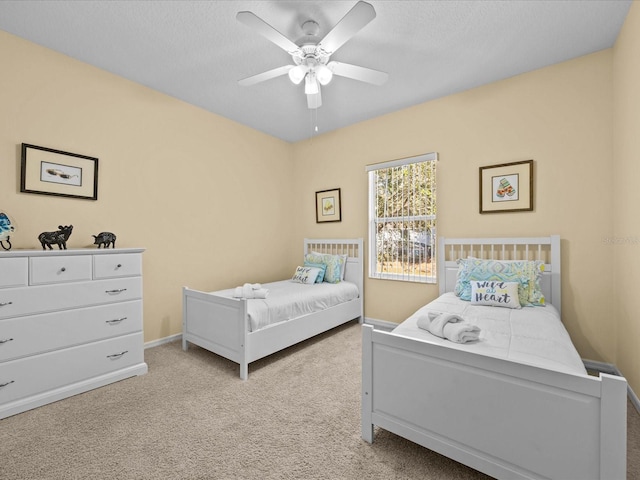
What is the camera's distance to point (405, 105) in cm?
352

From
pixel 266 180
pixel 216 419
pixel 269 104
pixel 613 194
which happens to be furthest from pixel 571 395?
pixel 266 180

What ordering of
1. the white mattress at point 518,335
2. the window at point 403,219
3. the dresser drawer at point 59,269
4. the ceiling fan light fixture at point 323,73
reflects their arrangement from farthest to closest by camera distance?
the window at point 403,219
the ceiling fan light fixture at point 323,73
the dresser drawer at point 59,269
the white mattress at point 518,335

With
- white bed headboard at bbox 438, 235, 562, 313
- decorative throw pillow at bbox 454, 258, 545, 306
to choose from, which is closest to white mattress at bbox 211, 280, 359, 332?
white bed headboard at bbox 438, 235, 562, 313

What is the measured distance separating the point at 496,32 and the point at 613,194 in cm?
163

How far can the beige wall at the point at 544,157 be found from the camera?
253 cm

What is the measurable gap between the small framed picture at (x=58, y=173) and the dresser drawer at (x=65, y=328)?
1052mm

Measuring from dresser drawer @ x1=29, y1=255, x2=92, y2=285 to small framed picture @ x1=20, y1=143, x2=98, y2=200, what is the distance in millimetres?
708

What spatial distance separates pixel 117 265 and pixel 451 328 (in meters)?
2.52

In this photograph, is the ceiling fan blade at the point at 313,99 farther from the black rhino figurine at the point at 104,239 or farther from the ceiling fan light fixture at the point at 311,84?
the black rhino figurine at the point at 104,239

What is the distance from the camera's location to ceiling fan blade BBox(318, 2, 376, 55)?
5.30 ft

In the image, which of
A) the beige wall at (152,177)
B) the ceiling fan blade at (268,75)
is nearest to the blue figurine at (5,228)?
the beige wall at (152,177)

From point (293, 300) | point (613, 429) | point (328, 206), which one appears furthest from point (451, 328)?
point (328, 206)

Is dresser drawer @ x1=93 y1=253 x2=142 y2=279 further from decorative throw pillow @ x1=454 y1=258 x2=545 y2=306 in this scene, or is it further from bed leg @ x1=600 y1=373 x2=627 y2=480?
bed leg @ x1=600 y1=373 x2=627 y2=480

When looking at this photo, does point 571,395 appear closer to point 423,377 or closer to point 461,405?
point 461,405
